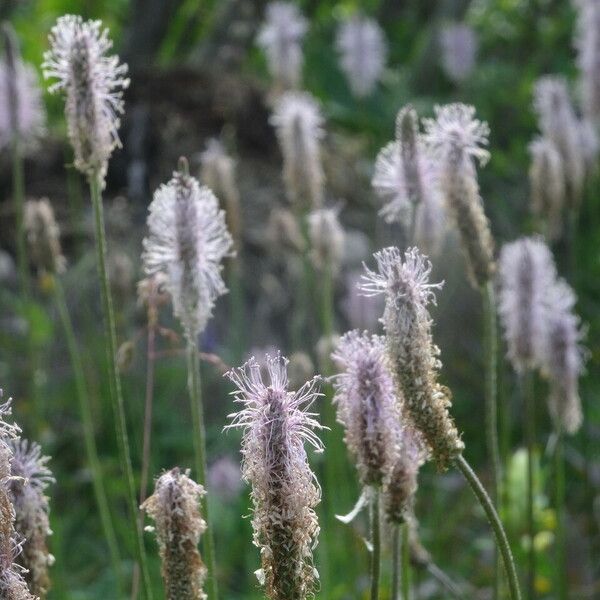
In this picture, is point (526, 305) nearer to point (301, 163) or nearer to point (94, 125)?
point (301, 163)

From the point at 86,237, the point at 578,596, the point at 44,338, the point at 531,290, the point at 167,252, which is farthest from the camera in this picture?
the point at 86,237

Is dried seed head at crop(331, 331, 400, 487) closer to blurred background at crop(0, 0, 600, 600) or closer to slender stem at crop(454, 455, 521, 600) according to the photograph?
slender stem at crop(454, 455, 521, 600)

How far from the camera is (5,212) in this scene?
576 centimetres

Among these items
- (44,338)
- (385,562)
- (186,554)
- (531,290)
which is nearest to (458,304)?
(44,338)

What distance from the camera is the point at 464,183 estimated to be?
2059 millimetres

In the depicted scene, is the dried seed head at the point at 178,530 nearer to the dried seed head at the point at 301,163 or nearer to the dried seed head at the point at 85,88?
the dried seed head at the point at 85,88

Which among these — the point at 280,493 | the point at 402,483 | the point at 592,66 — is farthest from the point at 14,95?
the point at 592,66

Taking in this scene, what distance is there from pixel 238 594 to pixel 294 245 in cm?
118

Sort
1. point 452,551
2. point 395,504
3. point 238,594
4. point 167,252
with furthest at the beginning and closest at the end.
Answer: point 452,551 → point 238,594 → point 167,252 → point 395,504

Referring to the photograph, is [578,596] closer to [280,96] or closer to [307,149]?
[307,149]

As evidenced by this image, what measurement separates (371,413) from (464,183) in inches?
30.7

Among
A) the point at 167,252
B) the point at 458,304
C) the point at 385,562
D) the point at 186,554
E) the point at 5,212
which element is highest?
the point at 5,212

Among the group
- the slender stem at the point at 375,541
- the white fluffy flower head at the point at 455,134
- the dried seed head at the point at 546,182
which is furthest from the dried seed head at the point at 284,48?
the slender stem at the point at 375,541

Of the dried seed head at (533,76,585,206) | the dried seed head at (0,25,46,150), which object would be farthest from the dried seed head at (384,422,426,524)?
the dried seed head at (533,76,585,206)
